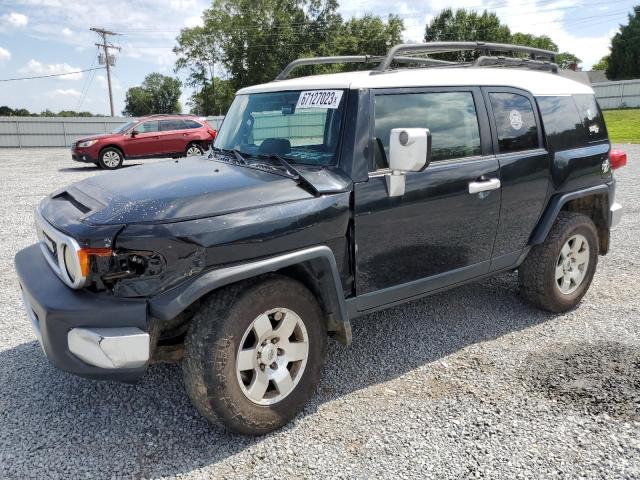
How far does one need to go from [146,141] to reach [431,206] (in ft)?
50.4

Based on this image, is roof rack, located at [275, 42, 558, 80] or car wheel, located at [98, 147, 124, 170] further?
car wheel, located at [98, 147, 124, 170]

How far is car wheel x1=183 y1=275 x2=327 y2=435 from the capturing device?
2520 mm

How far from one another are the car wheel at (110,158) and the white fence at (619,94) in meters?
32.2

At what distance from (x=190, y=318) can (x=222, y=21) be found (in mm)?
55216

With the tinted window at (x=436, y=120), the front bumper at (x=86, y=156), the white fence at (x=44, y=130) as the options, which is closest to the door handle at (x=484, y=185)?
the tinted window at (x=436, y=120)

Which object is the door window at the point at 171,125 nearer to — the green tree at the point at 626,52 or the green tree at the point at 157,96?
the green tree at the point at 626,52

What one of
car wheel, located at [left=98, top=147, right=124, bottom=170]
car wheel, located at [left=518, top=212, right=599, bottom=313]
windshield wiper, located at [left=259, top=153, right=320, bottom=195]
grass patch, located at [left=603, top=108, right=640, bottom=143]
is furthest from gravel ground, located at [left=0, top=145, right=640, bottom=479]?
grass patch, located at [left=603, top=108, right=640, bottom=143]

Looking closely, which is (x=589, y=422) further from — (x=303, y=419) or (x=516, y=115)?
(x=516, y=115)

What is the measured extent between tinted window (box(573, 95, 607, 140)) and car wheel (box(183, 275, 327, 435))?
3.04 meters

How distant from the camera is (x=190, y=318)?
279 cm

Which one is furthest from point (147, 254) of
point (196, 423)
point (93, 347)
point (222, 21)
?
point (222, 21)

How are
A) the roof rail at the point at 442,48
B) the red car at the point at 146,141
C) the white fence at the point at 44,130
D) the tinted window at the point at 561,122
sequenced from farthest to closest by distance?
the white fence at the point at 44,130 → the red car at the point at 146,141 → the tinted window at the point at 561,122 → the roof rail at the point at 442,48

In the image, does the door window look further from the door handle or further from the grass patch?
the grass patch

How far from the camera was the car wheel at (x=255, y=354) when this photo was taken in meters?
2.52
